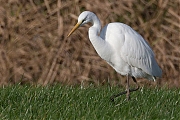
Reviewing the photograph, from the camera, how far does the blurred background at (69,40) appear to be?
9805mm

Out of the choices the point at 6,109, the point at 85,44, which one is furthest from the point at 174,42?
the point at 6,109

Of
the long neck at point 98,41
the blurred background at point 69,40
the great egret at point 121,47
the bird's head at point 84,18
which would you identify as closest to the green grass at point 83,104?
the great egret at point 121,47

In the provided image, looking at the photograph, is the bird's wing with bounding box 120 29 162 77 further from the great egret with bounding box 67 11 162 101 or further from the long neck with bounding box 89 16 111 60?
the long neck with bounding box 89 16 111 60

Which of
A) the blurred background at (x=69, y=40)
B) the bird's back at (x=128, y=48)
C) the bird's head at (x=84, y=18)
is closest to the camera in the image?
the bird's head at (x=84, y=18)

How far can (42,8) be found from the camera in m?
9.98

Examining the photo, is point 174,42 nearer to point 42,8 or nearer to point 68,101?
point 42,8

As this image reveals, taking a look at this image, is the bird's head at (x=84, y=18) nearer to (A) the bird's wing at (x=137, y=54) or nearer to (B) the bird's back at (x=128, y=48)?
(B) the bird's back at (x=128, y=48)

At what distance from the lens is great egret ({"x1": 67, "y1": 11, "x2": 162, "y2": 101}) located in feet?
23.0

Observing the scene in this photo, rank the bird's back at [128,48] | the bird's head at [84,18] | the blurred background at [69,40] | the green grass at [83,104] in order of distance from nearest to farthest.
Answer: the green grass at [83,104] < the bird's head at [84,18] < the bird's back at [128,48] < the blurred background at [69,40]

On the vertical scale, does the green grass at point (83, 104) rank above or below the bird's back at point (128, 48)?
below

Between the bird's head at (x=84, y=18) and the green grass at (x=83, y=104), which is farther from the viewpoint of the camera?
the bird's head at (x=84, y=18)

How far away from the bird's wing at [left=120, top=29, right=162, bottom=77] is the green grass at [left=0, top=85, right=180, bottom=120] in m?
0.30

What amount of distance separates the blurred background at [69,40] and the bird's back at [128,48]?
2.41 m

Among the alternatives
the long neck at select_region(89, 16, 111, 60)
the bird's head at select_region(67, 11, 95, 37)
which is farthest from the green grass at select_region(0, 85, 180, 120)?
the bird's head at select_region(67, 11, 95, 37)
